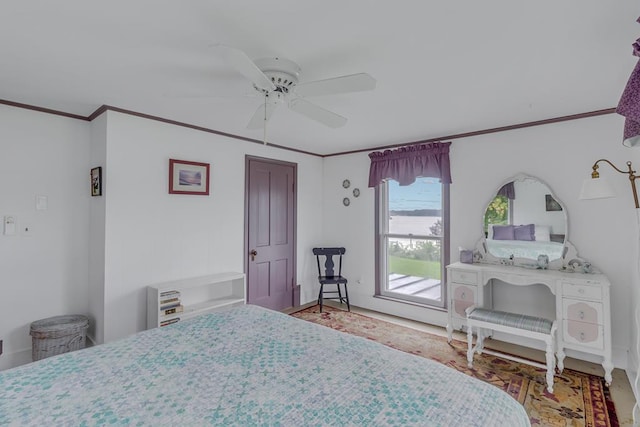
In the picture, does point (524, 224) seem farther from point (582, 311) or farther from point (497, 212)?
point (582, 311)

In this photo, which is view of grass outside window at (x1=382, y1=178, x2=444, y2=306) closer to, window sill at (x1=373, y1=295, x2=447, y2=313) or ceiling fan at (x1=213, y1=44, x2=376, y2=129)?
window sill at (x1=373, y1=295, x2=447, y2=313)

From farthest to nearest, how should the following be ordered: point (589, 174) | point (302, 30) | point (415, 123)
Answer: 1. point (415, 123)
2. point (589, 174)
3. point (302, 30)

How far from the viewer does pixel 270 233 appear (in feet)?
14.4

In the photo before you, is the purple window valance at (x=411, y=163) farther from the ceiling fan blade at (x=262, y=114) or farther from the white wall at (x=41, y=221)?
the white wall at (x=41, y=221)

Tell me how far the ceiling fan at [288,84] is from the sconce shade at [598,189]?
211 cm

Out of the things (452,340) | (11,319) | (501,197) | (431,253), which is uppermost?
(501,197)

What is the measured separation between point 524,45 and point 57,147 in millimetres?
3934

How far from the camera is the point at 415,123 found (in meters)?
3.31

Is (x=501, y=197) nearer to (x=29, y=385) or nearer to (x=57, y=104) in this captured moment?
(x=29, y=385)

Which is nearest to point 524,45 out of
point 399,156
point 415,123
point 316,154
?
point 415,123

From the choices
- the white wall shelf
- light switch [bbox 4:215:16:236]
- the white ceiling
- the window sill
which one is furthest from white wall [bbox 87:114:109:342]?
the window sill

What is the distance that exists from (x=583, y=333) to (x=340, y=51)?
3.00 metres

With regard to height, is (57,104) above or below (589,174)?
above

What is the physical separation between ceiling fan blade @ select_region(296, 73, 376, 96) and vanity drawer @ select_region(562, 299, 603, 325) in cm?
258
